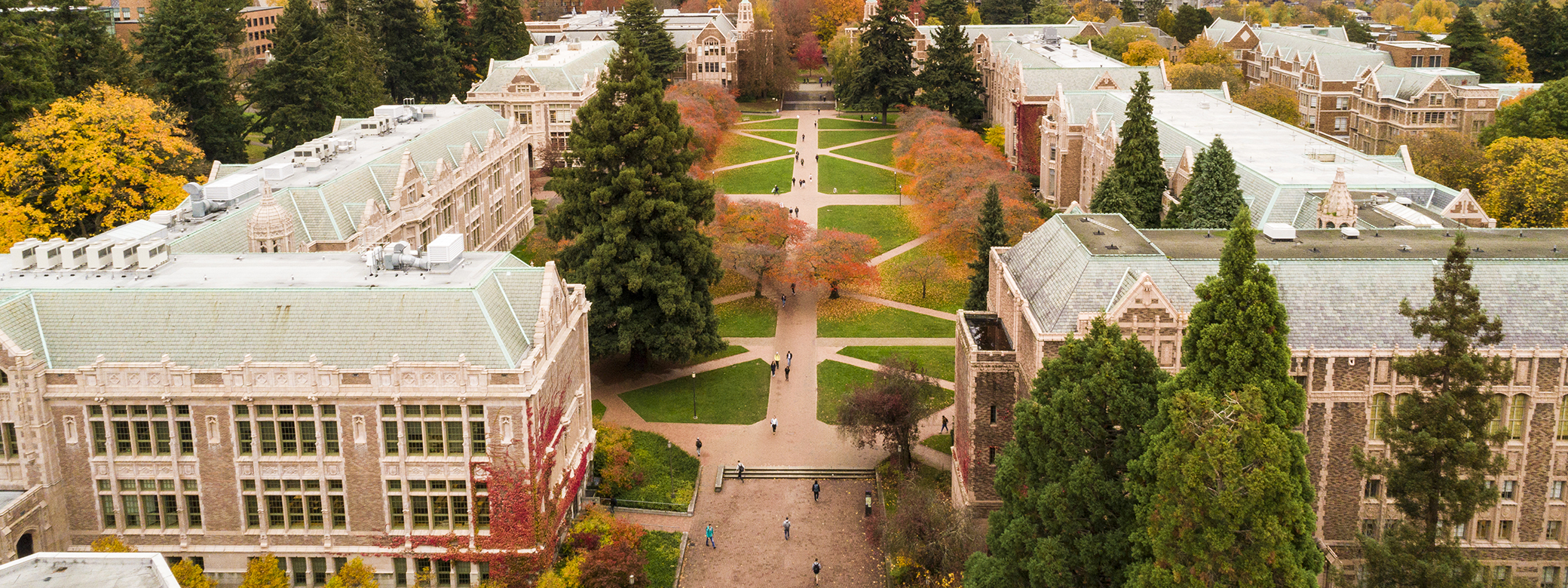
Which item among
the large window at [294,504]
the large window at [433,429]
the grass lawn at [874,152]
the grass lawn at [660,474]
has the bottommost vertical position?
the grass lawn at [660,474]

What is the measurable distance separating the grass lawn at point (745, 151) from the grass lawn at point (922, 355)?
54641 mm

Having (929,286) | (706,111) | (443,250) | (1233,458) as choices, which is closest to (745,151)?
(706,111)

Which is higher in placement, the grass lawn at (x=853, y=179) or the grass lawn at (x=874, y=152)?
the grass lawn at (x=874, y=152)

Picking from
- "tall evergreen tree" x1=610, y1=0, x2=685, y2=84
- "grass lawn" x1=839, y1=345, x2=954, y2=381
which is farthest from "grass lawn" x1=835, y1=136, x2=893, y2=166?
"grass lawn" x1=839, y1=345, x2=954, y2=381

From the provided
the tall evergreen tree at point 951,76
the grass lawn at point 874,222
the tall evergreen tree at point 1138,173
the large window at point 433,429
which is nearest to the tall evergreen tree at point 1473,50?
the tall evergreen tree at point 951,76

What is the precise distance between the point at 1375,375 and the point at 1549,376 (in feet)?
19.4

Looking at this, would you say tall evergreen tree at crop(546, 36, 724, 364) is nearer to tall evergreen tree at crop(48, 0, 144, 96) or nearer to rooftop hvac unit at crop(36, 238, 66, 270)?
rooftop hvac unit at crop(36, 238, 66, 270)

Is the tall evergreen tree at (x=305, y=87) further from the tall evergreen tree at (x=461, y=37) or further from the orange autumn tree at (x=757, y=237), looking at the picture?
the orange autumn tree at (x=757, y=237)

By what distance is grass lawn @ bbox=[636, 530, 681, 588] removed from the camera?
4809 cm

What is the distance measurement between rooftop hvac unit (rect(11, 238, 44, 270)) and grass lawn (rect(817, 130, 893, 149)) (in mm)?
94737

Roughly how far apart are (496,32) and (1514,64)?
113 m

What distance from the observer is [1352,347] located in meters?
42.3

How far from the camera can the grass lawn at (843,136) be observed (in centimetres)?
13712

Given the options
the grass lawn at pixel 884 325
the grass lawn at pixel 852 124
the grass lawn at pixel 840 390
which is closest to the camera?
the grass lawn at pixel 840 390
